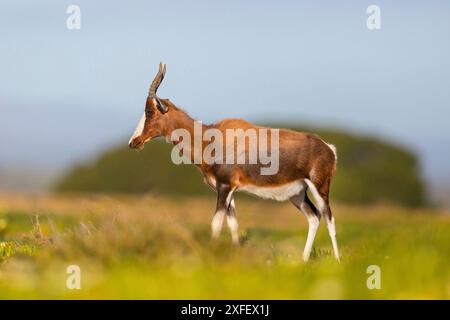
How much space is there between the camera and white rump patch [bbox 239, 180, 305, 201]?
37.8 feet

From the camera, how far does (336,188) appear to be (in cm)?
4362

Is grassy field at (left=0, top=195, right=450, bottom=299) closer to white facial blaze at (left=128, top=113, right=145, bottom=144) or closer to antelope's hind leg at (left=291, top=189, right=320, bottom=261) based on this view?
antelope's hind leg at (left=291, top=189, right=320, bottom=261)

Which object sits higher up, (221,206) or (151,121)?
(151,121)

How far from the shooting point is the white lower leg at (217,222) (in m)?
10.4

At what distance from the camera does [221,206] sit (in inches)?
435

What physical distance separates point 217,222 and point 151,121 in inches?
79.9

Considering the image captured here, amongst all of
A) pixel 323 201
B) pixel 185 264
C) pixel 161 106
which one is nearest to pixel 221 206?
pixel 323 201

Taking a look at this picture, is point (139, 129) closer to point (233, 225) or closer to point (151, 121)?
point (151, 121)

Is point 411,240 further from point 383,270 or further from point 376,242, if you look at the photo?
point 383,270

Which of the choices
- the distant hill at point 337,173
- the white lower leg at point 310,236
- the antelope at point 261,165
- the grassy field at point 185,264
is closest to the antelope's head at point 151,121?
the antelope at point 261,165

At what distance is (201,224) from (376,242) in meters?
3.31

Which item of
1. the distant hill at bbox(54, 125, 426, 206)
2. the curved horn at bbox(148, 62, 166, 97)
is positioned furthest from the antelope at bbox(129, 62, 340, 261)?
the distant hill at bbox(54, 125, 426, 206)

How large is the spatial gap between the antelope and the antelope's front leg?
0.05m
